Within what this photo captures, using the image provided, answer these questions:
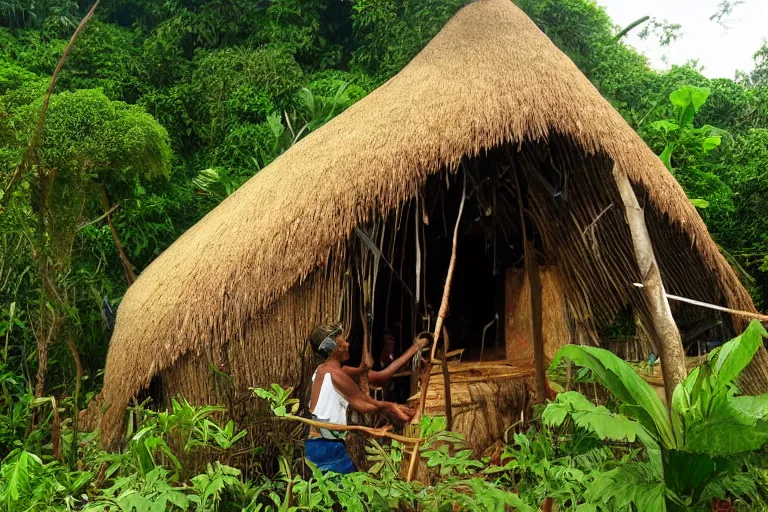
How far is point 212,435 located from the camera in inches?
119

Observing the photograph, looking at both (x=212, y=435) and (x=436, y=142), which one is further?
(x=436, y=142)

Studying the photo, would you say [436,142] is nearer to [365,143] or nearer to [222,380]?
[365,143]

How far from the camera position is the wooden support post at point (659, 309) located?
335 centimetres

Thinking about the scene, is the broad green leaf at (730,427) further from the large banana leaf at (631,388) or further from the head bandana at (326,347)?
the head bandana at (326,347)

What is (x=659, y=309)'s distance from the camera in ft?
11.2

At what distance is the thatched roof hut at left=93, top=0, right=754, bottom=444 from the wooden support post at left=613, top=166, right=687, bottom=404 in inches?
15.8

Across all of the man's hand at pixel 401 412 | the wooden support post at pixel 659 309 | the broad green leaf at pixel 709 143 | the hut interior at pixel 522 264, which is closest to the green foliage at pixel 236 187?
the broad green leaf at pixel 709 143

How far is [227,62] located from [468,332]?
6435mm

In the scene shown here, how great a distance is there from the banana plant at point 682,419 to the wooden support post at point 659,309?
0.56 metres

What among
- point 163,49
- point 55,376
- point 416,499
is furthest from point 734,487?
point 163,49

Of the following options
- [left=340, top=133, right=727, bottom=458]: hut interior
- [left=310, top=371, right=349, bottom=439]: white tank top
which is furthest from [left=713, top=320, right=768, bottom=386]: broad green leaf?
[left=310, top=371, right=349, bottom=439]: white tank top

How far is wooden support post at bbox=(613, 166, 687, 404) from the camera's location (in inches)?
132

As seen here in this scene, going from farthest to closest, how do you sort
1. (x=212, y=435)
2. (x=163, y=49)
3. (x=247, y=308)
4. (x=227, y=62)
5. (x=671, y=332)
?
(x=163, y=49), (x=227, y=62), (x=247, y=308), (x=671, y=332), (x=212, y=435)

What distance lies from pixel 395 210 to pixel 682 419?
7.23 ft
